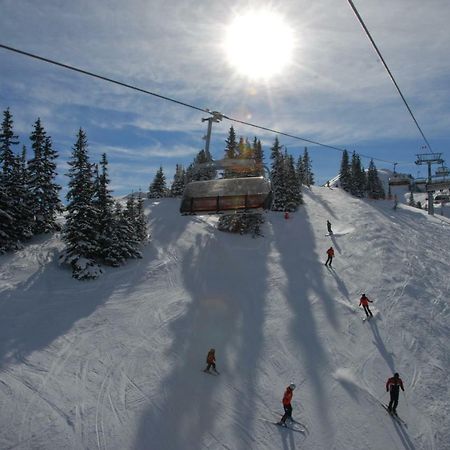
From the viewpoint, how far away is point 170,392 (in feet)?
47.2

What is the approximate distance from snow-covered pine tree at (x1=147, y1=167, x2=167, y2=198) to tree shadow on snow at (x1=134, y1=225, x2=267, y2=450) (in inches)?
1657

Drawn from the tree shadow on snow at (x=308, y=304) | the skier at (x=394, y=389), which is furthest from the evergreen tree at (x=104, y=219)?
the skier at (x=394, y=389)

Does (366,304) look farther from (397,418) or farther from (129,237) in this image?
(129,237)

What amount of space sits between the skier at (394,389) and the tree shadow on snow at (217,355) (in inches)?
188

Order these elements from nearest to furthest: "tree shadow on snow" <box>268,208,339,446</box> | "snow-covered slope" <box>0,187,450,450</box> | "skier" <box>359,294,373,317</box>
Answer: "snow-covered slope" <box>0,187,450,450</box>
"tree shadow on snow" <box>268,208,339,446</box>
"skier" <box>359,294,373,317</box>

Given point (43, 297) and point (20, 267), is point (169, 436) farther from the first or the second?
point (20, 267)

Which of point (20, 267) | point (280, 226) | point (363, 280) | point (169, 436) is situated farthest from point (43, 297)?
point (280, 226)

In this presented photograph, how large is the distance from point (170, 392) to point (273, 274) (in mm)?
14558

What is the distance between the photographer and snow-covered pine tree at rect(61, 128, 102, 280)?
84.5 ft

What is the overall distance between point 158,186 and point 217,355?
5708cm

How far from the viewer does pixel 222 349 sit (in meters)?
18.0

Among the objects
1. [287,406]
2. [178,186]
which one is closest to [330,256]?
[287,406]

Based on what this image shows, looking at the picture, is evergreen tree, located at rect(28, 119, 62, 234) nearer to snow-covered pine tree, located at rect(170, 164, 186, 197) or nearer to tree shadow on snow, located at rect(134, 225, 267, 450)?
tree shadow on snow, located at rect(134, 225, 267, 450)

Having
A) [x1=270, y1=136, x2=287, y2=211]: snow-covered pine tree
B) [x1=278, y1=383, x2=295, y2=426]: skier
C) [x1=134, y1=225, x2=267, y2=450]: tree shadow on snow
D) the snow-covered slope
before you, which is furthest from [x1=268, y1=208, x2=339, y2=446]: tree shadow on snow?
[x1=270, y1=136, x2=287, y2=211]: snow-covered pine tree
